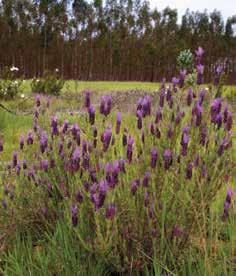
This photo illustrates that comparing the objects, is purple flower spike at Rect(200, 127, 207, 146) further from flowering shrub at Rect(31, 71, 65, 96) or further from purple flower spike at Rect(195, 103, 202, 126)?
flowering shrub at Rect(31, 71, 65, 96)

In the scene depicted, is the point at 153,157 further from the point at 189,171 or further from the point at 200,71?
the point at 200,71

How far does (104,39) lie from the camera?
4581cm

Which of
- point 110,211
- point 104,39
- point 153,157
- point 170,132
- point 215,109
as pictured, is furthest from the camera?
point 104,39

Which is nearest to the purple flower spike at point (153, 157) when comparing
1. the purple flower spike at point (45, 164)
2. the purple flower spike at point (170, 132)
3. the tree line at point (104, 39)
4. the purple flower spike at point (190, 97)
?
the purple flower spike at point (170, 132)

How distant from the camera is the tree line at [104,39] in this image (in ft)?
135

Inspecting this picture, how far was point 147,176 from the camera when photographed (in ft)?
5.99

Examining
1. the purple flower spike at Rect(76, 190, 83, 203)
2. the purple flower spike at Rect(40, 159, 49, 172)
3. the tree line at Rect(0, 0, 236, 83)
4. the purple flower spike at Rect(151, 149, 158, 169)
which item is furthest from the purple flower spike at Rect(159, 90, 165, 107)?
the tree line at Rect(0, 0, 236, 83)

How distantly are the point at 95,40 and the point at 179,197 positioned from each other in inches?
1807

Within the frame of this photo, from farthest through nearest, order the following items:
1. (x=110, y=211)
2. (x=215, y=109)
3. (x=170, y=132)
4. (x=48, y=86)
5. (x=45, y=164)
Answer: (x=48, y=86), (x=45, y=164), (x=170, y=132), (x=215, y=109), (x=110, y=211)

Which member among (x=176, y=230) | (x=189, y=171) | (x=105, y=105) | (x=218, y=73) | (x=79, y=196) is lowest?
(x=176, y=230)

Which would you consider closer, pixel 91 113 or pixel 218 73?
pixel 218 73

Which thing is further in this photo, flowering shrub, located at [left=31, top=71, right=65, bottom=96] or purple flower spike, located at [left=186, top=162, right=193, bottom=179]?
flowering shrub, located at [left=31, top=71, right=65, bottom=96]

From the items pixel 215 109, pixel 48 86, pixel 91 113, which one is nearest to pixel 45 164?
pixel 91 113

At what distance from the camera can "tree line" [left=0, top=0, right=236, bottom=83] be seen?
41.3 m
